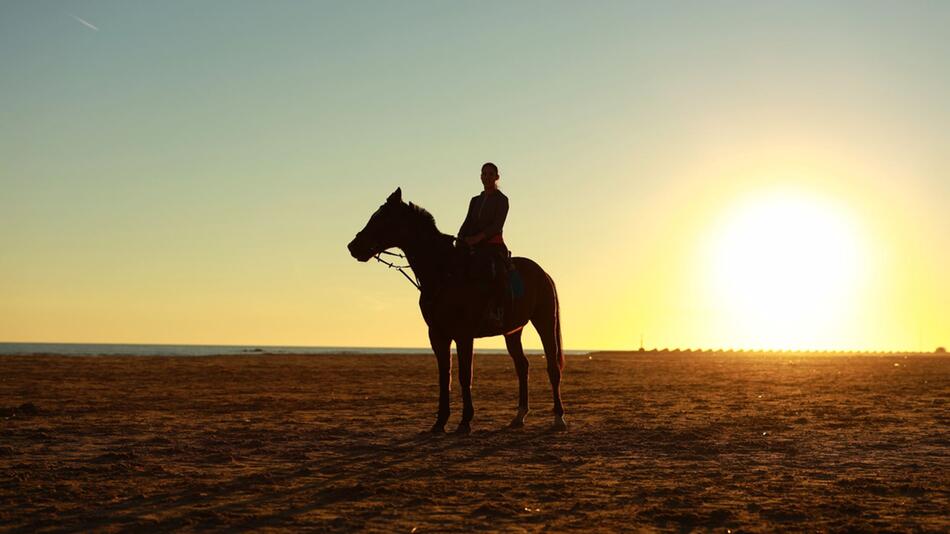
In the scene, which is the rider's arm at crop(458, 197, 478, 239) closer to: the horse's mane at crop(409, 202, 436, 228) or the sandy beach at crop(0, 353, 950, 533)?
the horse's mane at crop(409, 202, 436, 228)

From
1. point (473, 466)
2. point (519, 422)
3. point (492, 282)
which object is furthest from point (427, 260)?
point (473, 466)

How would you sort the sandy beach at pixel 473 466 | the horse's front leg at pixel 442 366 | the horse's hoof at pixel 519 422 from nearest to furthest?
1. the sandy beach at pixel 473 466
2. the horse's front leg at pixel 442 366
3. the horse's hoof at pixel 519 422

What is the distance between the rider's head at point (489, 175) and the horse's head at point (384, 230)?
136 cm

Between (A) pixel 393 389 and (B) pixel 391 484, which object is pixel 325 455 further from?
(A) pixel 393 389

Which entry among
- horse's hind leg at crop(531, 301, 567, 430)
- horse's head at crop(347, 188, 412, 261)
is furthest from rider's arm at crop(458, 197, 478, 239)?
horse's hind leg at crop(531, 301, 567, 430)

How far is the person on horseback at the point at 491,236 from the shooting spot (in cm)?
1317

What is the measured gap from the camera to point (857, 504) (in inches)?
304

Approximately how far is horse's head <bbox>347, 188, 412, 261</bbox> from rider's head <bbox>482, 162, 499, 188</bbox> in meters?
1.36

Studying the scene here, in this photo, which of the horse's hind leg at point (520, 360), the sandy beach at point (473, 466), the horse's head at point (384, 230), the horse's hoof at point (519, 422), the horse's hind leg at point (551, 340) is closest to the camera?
the sandy beach at point (473, 466)

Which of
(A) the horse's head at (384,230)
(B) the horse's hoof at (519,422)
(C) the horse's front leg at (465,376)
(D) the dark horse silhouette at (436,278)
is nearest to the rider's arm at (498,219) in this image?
(D) the dark horse silhouette at (436,278)

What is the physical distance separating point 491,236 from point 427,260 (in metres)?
1.12

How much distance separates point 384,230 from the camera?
1266 centimetres

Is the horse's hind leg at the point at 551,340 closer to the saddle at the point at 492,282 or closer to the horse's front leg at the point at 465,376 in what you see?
the saddle at the point at 492,282

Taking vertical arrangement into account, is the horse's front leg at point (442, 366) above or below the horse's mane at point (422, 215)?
below
